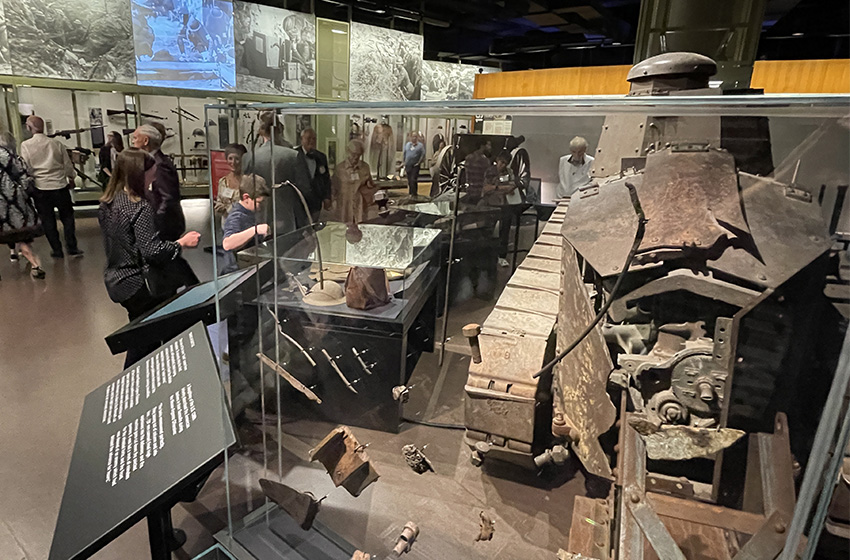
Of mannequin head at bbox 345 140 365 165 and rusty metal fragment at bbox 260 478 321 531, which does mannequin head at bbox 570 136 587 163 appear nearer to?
mannequin head at bbox 345 140 365 165

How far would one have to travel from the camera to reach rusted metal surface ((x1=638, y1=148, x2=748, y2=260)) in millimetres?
1378

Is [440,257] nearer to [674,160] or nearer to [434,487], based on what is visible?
[674,160]

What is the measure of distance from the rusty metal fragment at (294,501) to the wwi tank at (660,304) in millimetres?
704

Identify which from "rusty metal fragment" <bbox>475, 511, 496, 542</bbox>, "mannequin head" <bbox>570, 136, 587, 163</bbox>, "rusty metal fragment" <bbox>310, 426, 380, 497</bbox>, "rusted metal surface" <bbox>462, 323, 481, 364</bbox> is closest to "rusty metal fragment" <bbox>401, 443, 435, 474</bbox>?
"rusty metal fragment" <bbox>310, 426, 380, 497</bbox>

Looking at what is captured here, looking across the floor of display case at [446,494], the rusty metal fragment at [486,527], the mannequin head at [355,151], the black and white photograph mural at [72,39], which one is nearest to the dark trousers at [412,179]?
the mannequin head at [355,151]

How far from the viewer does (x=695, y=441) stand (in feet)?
4.48

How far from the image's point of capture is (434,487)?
1.85m

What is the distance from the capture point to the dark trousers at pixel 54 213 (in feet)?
20.7

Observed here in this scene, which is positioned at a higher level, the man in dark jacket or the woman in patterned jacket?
the man in dark jacket

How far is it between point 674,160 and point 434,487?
4.26 ft

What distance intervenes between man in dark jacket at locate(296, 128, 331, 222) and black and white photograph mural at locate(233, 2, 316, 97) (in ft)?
24.6

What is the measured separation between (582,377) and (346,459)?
0.83 metres

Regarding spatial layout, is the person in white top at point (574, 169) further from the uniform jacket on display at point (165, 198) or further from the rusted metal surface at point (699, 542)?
the uniform jacket on display at point (165, 198)

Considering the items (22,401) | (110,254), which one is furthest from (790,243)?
(22,401)
